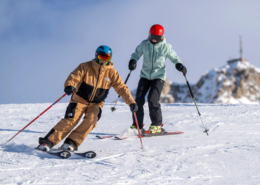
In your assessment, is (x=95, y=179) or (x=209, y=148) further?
(x=209, y=148)

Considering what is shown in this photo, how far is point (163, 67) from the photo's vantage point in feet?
16.0

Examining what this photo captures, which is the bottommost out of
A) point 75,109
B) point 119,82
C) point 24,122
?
point 24,122

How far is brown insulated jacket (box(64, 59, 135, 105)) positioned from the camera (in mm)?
3521

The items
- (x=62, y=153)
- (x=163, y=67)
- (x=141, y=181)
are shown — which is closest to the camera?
(x=141, y=181)

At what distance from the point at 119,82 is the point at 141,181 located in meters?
1.69

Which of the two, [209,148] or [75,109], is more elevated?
[75,109]

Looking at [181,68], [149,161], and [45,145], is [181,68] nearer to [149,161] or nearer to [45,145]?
[149,161]

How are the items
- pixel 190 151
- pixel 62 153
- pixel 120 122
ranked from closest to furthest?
pixel 62 153 < pixel 190 151 < pixel 120 122

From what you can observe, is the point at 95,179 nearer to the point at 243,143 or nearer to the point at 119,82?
the point at 119,82

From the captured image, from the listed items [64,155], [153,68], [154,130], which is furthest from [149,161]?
[153,68]

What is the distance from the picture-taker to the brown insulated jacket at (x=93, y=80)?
139 inches

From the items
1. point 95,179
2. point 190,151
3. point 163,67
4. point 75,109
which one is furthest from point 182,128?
point 95,179

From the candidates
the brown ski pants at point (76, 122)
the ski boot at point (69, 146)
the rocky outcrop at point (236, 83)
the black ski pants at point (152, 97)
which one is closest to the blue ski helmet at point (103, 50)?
→ the brown ski pants at point (76, 122)

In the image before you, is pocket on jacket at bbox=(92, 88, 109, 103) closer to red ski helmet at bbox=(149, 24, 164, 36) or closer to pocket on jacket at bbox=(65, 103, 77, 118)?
pocket on jacket at bbox=(65, 103, 77, 118)
